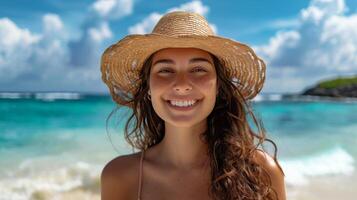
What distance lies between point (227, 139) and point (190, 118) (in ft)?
1.30

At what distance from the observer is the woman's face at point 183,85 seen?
2.30m

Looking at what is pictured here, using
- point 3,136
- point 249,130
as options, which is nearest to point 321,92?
point 3,136

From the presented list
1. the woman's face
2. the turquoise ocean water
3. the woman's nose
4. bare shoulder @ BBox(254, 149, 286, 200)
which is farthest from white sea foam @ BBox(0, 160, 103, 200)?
the woman's nose

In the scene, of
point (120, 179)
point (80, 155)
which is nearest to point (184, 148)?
point (120, 179)

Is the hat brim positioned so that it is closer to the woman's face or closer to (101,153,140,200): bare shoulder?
the woman's face

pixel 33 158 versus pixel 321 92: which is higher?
pixel 321 92

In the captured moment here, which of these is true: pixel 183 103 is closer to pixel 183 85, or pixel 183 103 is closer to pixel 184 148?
pixel 183 85

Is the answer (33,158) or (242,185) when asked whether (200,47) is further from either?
(33,158)

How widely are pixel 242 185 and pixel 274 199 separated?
8.3 inches

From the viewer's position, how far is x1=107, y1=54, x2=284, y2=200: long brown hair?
2.55 m

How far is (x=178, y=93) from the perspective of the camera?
2.30 metres

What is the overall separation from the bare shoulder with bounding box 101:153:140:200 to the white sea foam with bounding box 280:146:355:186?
5514 millimetres

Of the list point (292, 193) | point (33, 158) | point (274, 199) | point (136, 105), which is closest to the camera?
point (274, 199)

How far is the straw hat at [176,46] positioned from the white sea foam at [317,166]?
5.36 meters
